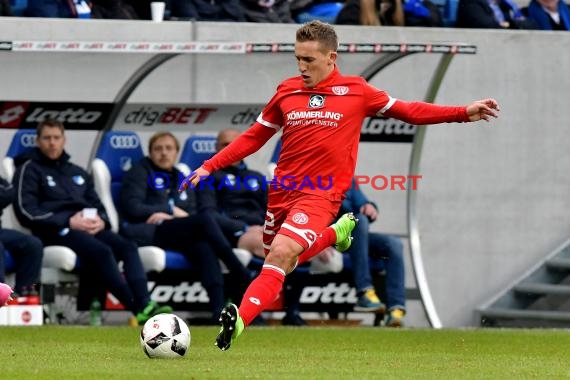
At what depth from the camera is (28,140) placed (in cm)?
1424

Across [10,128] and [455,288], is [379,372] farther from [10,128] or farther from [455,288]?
[455,288]

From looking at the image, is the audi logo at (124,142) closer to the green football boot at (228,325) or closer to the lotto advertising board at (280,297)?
the lotto advertising board at (280,297)

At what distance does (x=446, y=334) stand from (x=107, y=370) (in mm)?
4918

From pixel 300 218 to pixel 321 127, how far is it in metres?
0.72

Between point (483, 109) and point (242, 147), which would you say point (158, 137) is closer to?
point (242, 147)

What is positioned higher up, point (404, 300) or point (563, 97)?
point (563, 97)

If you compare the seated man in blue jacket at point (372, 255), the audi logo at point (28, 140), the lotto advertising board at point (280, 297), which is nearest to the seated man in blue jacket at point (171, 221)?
the lotto advertising board at point (280, 297)

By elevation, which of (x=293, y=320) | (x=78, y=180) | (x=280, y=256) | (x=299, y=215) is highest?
(x=78, y=180)

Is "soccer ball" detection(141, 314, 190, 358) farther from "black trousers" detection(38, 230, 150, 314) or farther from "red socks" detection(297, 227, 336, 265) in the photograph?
"black trousers" detection(38, 230, 150, 314)

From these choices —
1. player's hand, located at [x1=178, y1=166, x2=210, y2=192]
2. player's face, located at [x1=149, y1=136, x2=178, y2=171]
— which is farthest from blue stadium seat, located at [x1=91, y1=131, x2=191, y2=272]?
player's hand, located at [x1=178, y1=166, x2=210, y2=192]

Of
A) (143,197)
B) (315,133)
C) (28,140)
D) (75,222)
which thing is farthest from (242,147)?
(28,140)

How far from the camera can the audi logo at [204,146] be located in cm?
1491

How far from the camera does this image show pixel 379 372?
8.73 m

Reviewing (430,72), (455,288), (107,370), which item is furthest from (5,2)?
(107,370)
